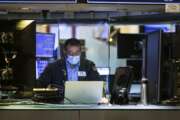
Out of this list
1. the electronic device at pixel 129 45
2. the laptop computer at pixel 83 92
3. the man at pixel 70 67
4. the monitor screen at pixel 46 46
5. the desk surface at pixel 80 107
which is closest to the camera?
the desk surface at pixel 80 107

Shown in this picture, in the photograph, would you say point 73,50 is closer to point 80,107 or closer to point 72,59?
point 72,59

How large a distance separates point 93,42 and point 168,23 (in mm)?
5208

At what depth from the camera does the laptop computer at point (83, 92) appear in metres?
3.12

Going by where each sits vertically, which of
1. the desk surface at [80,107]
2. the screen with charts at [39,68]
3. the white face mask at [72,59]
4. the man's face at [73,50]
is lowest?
the desk surface at [80,107]

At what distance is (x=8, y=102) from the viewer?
3051 mm

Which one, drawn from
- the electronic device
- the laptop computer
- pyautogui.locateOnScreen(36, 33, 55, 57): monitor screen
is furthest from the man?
pyautogui.locateOnScreen(36, 33, 55, 57): monitor screen

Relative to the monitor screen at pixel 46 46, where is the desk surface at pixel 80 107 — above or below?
below

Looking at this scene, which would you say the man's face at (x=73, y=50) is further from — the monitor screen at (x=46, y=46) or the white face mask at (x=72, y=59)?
the monitor screen at (x=46, y=46)

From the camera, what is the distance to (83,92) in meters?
3.13

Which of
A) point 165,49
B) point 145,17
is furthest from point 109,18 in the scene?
point 165,49

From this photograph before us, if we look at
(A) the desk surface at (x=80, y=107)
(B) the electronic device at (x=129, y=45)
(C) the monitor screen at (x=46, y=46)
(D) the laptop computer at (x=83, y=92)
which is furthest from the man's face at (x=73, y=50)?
(C) the monitor screen at (x=46, y=46)

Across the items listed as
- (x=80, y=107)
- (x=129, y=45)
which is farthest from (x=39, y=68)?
(x=80, y=107)

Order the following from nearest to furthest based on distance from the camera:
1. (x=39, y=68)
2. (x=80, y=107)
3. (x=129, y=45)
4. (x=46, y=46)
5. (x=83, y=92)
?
(x=80, y=107), (x=83, y=92), (x=129, y=45), (x=39, y=68), (x=46, y=46)

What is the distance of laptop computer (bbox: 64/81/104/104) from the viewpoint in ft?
10.2
